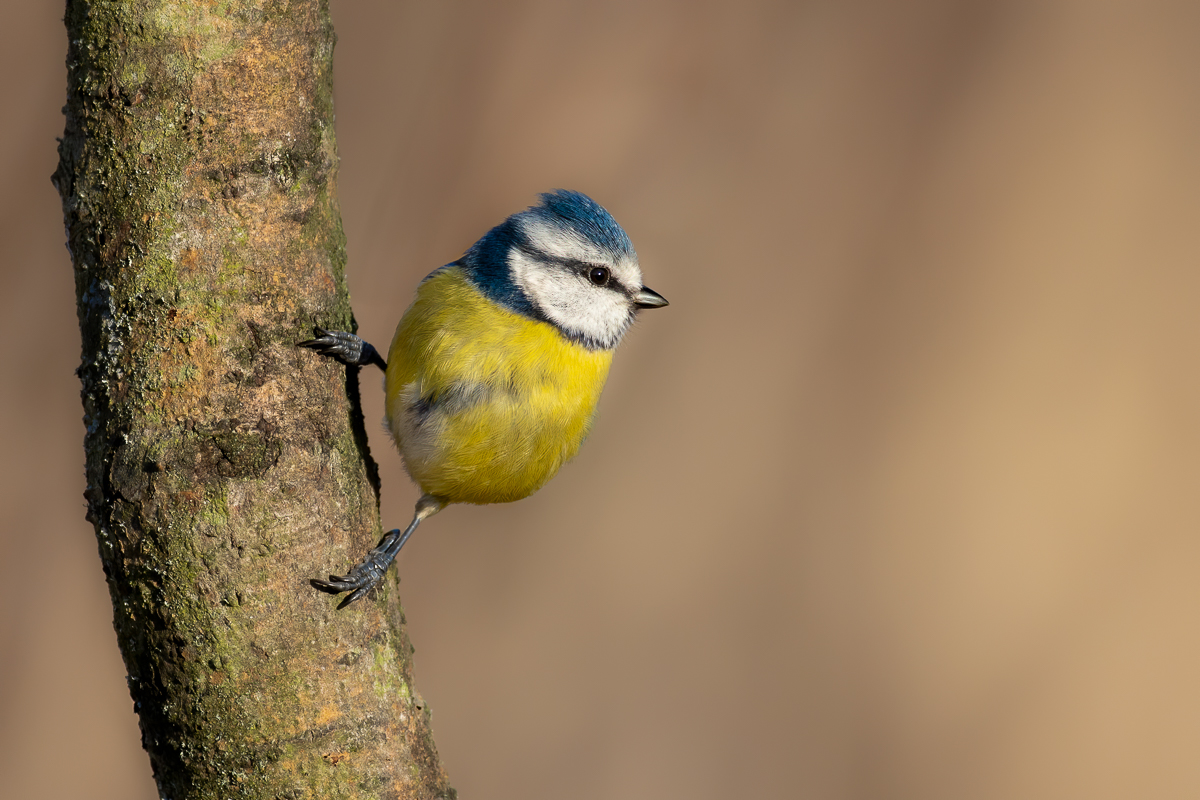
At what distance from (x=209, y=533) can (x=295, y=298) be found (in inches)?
14.1

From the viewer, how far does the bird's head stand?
69.9 inches

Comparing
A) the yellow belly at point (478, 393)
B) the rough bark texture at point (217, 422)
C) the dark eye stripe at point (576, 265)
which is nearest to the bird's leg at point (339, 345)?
the rough bark texture at point (217, 422)

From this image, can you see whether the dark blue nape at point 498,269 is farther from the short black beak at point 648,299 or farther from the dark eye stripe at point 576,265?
the short black beak at point 648,299

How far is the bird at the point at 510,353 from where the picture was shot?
162 cm

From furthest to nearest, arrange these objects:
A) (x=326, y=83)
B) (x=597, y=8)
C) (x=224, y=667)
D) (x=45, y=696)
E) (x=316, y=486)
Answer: (x=597, y=8) < (x=45, y=696) < (x=326, y=83) < (x=316, y=486) < (x=224, y=667)

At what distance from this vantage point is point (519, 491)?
1.79 m

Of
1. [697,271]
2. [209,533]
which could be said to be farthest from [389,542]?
[697,271]

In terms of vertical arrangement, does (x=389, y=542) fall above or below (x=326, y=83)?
below

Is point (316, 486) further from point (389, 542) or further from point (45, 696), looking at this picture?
point (45, 696)

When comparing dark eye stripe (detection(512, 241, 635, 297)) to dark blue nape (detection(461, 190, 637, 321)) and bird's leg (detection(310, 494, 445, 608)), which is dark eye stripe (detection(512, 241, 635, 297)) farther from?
bird's leg (detection(310, 494, 445, 608))

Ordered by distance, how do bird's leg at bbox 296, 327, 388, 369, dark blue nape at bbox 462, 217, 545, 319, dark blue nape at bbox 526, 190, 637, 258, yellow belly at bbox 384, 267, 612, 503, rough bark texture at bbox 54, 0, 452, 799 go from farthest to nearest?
dark blue nape at bbox 526, 190, 637, 258 < dark blue nape at bbox 462, 217, 545, 319 < yellow belly at bbox 384, 267, 612, 503 < bird's leg at bbox 296, 327, 388, 369 < rough bark texture at bbox 54, 0, 452, 799

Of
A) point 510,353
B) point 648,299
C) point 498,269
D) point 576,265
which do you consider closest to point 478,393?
point 510,353

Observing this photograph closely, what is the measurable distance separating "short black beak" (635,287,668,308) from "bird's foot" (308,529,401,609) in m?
0.86

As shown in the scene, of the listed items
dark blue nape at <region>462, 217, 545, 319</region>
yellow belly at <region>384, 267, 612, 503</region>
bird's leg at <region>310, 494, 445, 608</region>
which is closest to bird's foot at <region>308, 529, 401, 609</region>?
bird's leg at <region>310, 494, 445, 608</region>
